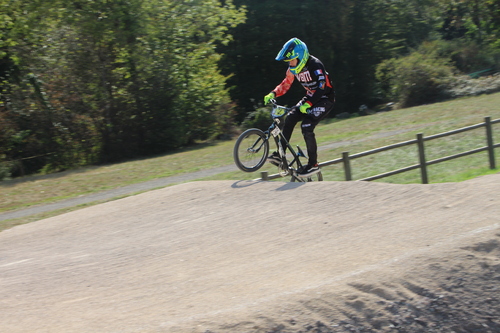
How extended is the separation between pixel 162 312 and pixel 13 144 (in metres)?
15.4

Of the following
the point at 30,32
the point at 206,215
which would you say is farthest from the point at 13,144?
the point at 206,215

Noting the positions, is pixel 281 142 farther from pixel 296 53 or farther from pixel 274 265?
pixel 274 265

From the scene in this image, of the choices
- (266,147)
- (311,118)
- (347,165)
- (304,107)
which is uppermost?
(304,107)

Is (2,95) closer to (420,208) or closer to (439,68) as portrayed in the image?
(420,208)

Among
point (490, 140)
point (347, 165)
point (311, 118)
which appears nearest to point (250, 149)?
point (311, 118)

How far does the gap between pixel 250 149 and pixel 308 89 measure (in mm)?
1381

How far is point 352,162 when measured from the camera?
13.8 meters

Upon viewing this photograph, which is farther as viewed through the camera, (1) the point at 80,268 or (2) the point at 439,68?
(2) the point at 439,68

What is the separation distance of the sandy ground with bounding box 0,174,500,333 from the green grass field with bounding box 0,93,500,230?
4.06 meters

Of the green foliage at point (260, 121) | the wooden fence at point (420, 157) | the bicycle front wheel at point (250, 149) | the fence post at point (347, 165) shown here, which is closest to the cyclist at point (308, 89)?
the bicycle front wheel at point (250, 149)

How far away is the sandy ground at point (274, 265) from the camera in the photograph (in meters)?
4.64

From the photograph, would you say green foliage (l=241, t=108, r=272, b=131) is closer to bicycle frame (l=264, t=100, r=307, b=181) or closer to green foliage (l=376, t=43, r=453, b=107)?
green foliage (l=376, t=43, r=453, b=107)

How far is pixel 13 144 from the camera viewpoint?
59.9 ft

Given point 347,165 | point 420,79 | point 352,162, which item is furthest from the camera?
point 420,79
